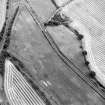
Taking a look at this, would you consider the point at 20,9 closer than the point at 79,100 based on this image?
No

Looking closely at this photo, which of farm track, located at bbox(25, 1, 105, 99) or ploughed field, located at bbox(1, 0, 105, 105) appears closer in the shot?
ploughed field, located at bbox(1, 0, 105, 105)

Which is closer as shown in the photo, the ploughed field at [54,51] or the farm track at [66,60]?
the ploughed field at [54,51]

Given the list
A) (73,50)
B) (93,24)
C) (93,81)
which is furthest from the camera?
(93,24)

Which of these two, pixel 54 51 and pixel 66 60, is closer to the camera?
pixel 66 60

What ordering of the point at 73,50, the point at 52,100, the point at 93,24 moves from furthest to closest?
1. the point at 93,24
2. the point at 73,50
3. the point at 52,100

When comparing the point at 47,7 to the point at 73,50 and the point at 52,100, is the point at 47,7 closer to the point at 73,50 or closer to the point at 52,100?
the point at 73,50

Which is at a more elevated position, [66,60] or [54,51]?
[54,51]

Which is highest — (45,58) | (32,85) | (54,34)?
(54,34)

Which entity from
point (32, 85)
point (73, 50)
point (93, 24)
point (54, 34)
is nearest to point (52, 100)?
point (32, 85)
